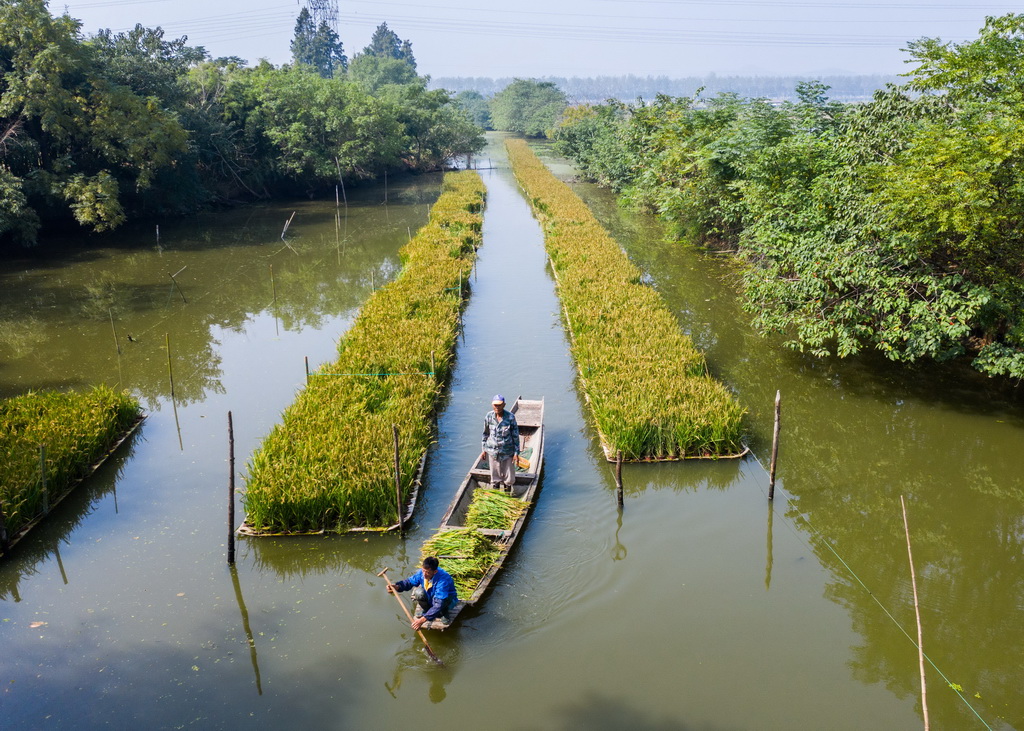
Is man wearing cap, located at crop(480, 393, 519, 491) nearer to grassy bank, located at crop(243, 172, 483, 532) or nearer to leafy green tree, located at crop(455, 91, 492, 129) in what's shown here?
grassy bank, located at crop(243, 172, 483, 532)

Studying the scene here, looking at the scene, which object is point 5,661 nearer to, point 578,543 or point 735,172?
point 578,543

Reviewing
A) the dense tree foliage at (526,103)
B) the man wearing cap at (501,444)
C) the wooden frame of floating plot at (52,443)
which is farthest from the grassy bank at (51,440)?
the dense tree foliage at (526,103)

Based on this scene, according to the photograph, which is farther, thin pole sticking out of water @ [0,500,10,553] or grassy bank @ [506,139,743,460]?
grassy bank @ [506,139,743,460]

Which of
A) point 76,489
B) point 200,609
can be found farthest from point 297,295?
point 200,609

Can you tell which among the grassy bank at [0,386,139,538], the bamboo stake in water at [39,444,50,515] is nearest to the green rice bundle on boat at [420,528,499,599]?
the bamboo stake in water at [39,444,50,515]

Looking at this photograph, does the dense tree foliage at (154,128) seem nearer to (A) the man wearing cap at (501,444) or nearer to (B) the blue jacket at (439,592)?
(A) the man wearing cap at (501,444)
